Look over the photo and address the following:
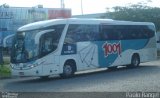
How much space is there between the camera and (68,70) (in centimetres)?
2364

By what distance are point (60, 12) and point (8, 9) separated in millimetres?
8305

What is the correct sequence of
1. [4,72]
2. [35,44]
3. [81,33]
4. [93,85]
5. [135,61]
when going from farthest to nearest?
[135,61]
[4,72]
[81,33]
[35,44]
[93,85]

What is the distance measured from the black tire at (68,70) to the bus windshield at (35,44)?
→ 1.32m

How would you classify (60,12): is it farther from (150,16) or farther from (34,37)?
(34,37)

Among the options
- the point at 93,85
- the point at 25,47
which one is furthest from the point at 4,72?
the point at 93,85

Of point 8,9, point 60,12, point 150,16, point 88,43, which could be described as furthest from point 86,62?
point 150,16

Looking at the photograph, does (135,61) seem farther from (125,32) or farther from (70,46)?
(70,46)

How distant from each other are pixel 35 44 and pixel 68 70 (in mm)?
2460

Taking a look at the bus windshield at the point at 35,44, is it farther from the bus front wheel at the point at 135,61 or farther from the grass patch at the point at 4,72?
the bus front wheel at the point at 135,61

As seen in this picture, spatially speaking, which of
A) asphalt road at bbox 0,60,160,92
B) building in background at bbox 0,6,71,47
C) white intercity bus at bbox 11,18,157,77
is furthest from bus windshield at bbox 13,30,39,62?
building in background at bbox 0,6,71,47

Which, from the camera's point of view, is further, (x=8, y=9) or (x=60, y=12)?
(x=60, y=12)

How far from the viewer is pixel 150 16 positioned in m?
57.1

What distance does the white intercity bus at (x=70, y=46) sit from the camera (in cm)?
2234

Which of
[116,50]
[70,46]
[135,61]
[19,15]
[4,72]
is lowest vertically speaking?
[4,72]
